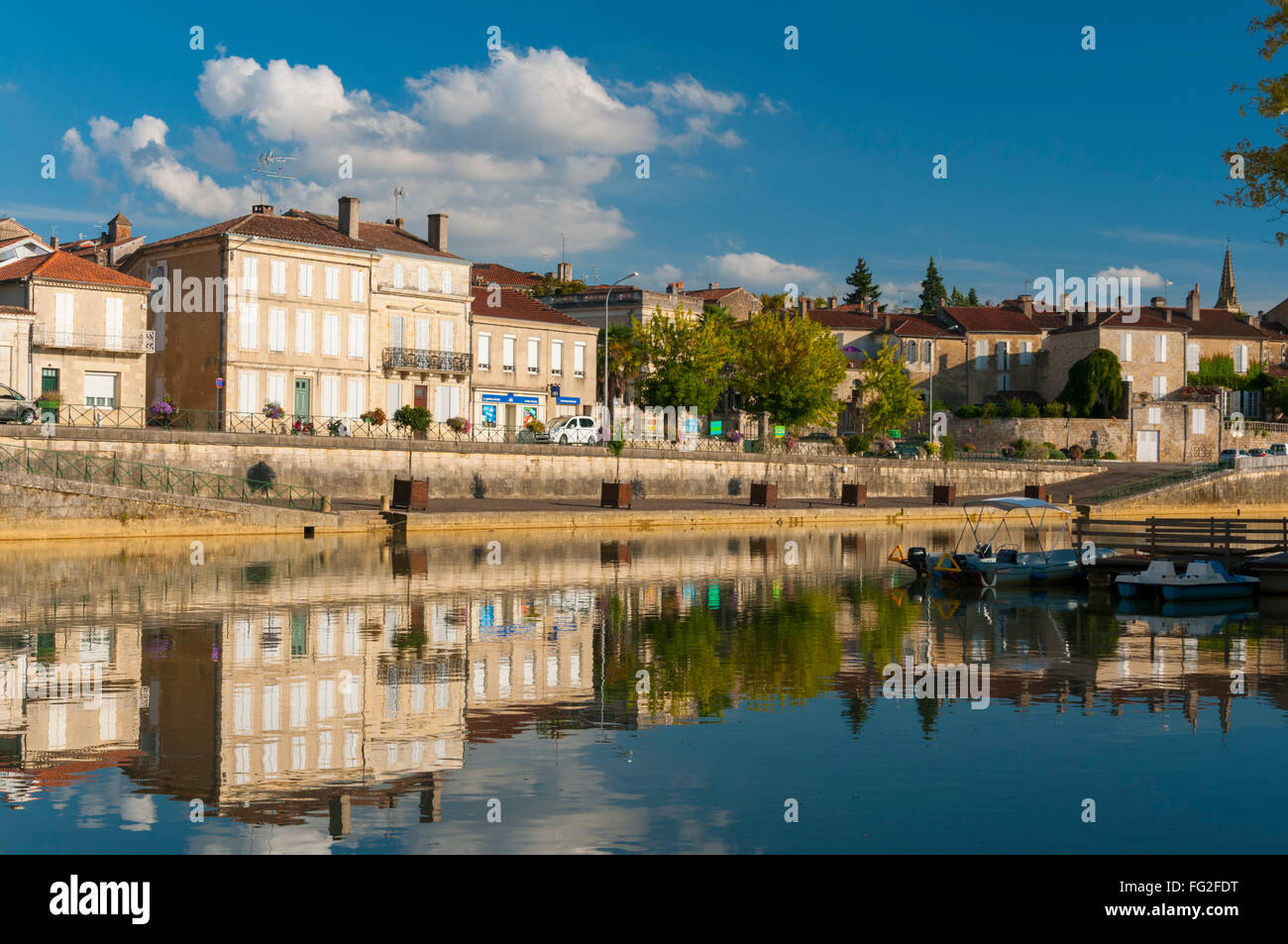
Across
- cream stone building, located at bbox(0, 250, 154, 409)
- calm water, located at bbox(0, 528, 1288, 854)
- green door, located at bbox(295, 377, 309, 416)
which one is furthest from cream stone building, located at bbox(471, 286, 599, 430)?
calm water, located at bbox(0, 528, 1288, 854)

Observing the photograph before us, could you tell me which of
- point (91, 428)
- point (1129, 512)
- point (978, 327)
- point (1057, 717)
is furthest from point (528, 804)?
point (978, 327)

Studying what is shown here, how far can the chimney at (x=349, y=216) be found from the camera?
213 ft

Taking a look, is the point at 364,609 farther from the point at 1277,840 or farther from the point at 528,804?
the point at 1277,840

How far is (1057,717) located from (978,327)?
92.2 m

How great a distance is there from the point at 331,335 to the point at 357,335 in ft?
5.01

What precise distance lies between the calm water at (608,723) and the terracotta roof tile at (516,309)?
44.8 meters

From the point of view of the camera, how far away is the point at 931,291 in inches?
5812

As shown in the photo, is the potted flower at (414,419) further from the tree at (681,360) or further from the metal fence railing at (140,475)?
the tree at (681,360)

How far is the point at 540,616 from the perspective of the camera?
24.5 m

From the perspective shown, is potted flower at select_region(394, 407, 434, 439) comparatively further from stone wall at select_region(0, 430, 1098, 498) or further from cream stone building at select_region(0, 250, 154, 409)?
cream stone building at select_region(0, 250, 154, 409)

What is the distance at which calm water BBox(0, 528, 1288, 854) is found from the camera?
35.1 ft

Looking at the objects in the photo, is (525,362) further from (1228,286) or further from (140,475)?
(1228,286)

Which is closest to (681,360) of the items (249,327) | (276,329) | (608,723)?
(276,329)

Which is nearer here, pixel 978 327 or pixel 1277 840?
pixel 1277 840
